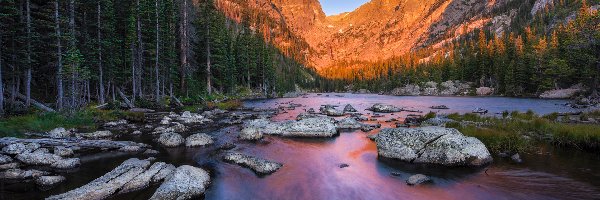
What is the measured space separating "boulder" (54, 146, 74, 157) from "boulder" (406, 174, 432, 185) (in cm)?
1606

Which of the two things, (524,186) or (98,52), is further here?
(98,52)

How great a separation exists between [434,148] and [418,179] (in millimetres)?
3312

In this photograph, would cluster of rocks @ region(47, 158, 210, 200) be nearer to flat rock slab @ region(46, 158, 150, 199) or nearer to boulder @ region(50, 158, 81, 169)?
flat rock slab @ region(46, 158, 150, 199)

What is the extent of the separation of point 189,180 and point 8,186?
6.33 meters

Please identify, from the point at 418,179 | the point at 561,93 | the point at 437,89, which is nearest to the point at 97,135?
the point at 418,179

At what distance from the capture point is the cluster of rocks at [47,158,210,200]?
9.70 metres

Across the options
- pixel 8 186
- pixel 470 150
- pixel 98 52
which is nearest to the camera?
pixel 8 186

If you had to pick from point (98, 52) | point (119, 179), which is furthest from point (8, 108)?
point (119, 179)

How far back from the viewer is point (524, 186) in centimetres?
1163

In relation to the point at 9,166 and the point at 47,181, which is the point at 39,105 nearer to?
the point at 9,166

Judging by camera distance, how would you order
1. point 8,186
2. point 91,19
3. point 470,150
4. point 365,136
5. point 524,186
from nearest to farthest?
1. point 8,186
2. point 524,186
3. point 470,150
4. point 365,136
5. point 91,19

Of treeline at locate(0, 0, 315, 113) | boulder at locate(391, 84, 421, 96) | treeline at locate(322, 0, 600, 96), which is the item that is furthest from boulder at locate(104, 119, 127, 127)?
boulder at locate(391, 84, 421, 96)

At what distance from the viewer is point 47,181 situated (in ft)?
36.1

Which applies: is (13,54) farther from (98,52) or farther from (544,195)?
(544,195)
